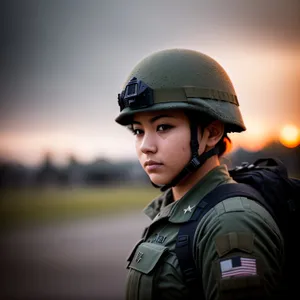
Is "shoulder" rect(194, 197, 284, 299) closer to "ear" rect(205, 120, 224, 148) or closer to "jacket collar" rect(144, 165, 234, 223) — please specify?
"jacket collar" rect(144, 165, 234, 223)

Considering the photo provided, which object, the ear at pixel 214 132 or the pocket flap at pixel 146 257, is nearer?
the pocket flap at pixel 146 257

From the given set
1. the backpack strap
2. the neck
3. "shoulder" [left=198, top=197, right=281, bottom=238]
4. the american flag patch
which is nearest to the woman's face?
the neck

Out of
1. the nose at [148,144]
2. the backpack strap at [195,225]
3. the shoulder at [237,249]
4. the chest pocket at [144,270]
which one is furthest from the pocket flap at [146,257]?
the nose at [148,144]

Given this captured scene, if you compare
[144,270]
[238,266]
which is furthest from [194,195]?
[238,266]

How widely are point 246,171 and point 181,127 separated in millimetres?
738

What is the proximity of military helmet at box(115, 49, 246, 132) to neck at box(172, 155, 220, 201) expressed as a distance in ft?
0.86

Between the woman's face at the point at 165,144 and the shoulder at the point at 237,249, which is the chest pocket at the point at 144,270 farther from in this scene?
the woman's face at the point at 165,144

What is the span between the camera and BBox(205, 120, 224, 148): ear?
2.76 m

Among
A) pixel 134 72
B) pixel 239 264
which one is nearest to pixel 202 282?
pixel 239 264

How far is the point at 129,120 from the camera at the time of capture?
2949 millimetres

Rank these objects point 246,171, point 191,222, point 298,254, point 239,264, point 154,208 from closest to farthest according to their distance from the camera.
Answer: point 239,264, point 191,222, point 298,254, point 246,171, point 154,208

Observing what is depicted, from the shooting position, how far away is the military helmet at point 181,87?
8.61 feet

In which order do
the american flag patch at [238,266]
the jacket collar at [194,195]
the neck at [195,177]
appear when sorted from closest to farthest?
the american flag patch at [238,266] < the jacket collar at [194,195] < the neck at [195,177]

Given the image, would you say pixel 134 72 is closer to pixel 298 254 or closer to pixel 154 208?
pixel 154 208
